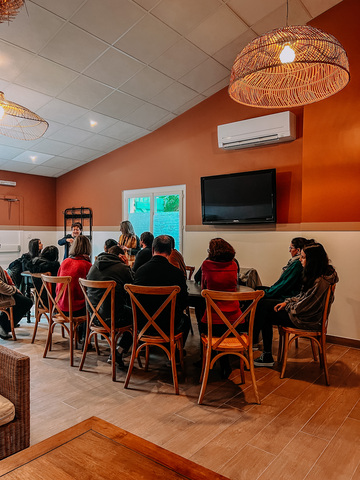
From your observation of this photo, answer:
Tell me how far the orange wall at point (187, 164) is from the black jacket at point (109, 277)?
2.52m

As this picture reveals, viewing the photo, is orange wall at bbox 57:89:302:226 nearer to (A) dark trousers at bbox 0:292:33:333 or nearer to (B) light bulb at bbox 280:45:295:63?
(B) light bulb at bbox 280:45:295:63

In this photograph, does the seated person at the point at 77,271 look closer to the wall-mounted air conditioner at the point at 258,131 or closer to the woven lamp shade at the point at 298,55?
the woven lamp shade at the point at 298,55

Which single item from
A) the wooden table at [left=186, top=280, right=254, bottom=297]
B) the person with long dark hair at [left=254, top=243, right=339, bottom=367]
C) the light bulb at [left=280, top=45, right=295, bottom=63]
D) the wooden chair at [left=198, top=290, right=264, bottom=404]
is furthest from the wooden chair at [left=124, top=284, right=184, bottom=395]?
the light bulb at [left=280, top=45, right=295, bottom=63]

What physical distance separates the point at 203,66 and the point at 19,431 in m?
4.44

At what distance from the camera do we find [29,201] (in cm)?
767

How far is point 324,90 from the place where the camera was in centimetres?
298

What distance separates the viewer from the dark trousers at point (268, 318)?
311 cm

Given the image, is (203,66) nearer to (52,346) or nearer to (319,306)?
(319,306)

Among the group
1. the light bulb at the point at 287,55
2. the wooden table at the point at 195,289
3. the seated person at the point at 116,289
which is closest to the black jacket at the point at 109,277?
the seated person at the point at 116,289

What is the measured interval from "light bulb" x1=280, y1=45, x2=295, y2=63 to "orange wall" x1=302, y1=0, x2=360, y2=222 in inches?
80.4

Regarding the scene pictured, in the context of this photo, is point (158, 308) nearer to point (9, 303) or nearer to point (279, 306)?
point (279, 306)

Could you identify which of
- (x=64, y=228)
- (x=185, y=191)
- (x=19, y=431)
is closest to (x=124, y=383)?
(x=19, y=431)

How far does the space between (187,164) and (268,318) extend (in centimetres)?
325

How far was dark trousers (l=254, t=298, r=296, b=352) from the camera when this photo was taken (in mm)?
3113
